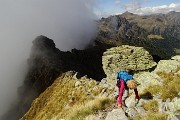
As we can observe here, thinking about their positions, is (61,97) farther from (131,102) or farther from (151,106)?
(151,106)

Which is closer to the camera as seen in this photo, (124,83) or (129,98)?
(124,83)

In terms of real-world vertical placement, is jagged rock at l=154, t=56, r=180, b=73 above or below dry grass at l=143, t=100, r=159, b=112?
below

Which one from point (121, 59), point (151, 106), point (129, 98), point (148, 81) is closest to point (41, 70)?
point (121, 59)

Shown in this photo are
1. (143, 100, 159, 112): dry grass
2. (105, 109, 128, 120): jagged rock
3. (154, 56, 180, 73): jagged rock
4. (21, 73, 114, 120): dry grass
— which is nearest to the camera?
(105, 109, 128, 120): jagged rock

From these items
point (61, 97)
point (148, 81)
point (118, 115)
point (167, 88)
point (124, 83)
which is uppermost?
point (124, 83)

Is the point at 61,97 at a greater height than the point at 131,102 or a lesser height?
lesser

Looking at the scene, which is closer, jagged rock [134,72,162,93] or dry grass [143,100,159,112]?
dry grass [143,100,159,112]

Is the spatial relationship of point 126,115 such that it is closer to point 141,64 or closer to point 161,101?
point 161,101

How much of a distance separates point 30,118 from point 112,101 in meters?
55.0

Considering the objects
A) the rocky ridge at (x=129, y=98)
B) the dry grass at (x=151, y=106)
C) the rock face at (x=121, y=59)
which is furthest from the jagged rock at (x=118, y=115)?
the rock face at (x=121, y=59)

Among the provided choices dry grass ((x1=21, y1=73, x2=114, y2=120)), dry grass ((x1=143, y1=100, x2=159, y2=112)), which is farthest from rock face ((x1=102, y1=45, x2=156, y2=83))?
dry grass ((x1=143, y1=100, x2=159, y2=112))

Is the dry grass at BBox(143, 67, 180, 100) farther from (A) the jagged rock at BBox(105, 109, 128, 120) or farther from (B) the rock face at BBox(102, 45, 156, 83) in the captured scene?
(B) the rock face at BBox(102, 45, 156, 83)

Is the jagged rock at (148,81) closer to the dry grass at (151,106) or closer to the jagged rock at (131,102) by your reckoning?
the jagged rock at (131,102)

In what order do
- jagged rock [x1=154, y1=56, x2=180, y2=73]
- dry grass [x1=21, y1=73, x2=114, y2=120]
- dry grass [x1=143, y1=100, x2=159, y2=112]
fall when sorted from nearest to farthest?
dry grass [x1=143, y1=100, x2=159, y2=112]
jagged rock [x1=154, y1=56, x2=180, y2=73]
dry grass [x1=21, y1=73, x2=114, y2=120]
